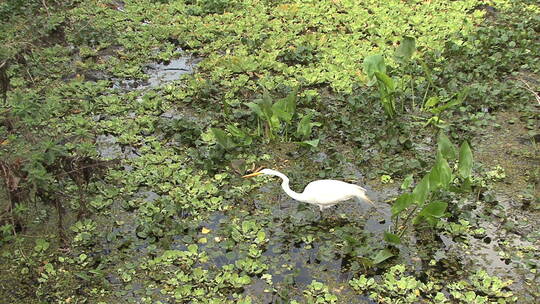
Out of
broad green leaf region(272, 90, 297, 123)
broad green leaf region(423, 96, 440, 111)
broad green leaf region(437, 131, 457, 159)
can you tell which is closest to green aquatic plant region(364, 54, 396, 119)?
broad green leaf region(423, 96, 440, 111)

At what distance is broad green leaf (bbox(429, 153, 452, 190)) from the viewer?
4.23 m

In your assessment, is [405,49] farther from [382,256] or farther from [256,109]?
[382,256]

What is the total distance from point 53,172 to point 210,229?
1344mm

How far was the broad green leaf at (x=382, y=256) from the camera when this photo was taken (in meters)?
4.21

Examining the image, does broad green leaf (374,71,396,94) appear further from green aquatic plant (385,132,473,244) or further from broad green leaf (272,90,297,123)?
green aquatic plant (385,132,473,244)

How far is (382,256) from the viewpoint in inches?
167

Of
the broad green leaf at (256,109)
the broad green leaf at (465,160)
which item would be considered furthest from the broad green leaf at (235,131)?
the broad green leaf at (465,160)

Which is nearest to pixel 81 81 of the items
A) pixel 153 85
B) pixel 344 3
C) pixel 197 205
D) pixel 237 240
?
pixel 153 85

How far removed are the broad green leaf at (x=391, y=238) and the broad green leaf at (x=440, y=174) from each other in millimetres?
473

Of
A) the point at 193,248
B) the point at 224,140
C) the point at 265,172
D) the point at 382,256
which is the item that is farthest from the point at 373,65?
the point at 193,248

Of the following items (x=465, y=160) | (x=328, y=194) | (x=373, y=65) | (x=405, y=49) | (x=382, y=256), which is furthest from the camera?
(x=405, y=49)

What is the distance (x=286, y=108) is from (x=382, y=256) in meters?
2.07

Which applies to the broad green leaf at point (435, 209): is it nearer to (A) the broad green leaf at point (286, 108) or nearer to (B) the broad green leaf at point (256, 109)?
(A) the broad green leaf at point (286, 108)

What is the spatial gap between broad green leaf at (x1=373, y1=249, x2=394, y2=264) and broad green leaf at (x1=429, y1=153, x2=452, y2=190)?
0.60 metres
